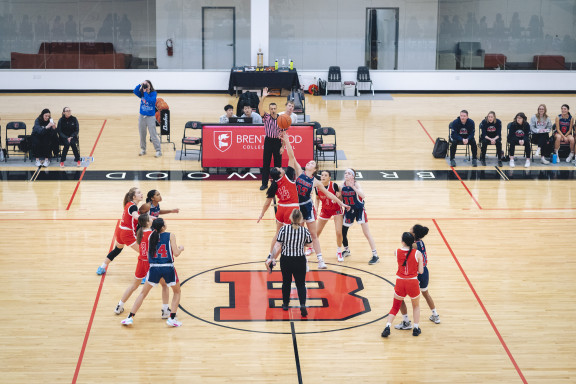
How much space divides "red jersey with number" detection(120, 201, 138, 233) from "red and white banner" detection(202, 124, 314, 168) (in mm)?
7001

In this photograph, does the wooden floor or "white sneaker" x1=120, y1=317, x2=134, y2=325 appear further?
"white sneaker" x1=120, y1=317, x2=134, y2=325

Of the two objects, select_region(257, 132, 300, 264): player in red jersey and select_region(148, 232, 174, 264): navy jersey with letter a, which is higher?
select_region(257, 132, 300, 264): player in red jersey

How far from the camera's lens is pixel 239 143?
18.6 metres

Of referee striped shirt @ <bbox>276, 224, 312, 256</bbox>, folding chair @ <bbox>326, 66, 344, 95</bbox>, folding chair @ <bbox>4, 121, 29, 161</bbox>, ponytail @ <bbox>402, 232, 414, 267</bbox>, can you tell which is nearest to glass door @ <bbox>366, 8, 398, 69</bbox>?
folding chair @ <bbox>326, 66, 344, 95</bbox>

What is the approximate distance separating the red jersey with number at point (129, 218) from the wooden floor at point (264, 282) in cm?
93

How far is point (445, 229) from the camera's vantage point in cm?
1466

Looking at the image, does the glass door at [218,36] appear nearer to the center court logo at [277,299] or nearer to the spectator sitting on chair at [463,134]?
the spectator sitting on chair at [463,134]

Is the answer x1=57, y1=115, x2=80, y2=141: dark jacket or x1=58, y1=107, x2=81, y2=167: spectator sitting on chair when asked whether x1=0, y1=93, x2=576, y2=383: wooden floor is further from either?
x1=57, y1=115, x2=80, y2=141: dark jacket

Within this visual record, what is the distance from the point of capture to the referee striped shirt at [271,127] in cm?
1673

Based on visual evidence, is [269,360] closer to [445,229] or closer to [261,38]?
[445,229]

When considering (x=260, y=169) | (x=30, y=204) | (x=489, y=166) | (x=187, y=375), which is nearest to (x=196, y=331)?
(x=187, y=375)

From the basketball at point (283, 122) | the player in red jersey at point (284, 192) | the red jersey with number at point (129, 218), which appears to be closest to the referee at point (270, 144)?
the basketball at point (283, 122)

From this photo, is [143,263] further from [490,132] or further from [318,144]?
[490,132]

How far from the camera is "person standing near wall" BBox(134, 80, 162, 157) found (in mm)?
19234
